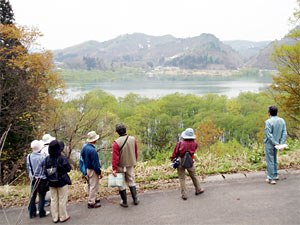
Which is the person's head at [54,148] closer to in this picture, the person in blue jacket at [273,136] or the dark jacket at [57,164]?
the dark jacket at [57,164]

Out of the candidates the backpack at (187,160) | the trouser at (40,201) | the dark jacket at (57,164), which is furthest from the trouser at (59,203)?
the backpack at (187,160)

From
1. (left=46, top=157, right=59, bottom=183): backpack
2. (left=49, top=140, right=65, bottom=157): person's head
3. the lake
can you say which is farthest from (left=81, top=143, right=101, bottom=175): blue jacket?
the lake

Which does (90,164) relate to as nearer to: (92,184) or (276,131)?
(92,184)

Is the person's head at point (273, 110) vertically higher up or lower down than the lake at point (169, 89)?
higher up

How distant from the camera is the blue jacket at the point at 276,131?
15.8 feet

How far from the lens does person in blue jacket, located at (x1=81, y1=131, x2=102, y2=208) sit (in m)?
4.29

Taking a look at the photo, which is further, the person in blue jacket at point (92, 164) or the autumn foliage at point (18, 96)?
the autumn foliage at point (18, 96)

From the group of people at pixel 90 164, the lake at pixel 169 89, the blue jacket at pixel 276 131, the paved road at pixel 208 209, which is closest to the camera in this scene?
the paved road at pixel 208 209

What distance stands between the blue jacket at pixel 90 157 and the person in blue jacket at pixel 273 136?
3.47 meters

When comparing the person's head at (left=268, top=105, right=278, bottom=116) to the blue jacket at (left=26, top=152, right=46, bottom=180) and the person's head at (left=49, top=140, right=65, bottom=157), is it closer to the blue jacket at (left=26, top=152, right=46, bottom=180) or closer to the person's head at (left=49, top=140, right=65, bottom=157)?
the person's head at (left=49, top=140, right=65, bottom=157)

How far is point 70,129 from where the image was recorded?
16594 millimetres

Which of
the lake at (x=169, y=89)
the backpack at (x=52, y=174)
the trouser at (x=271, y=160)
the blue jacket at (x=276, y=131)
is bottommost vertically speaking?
the lake at (x=169, y=89)

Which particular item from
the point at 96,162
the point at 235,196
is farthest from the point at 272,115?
the point at 96,162

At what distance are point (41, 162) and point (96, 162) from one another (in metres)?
0.95
